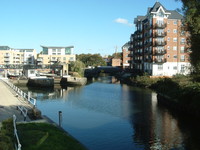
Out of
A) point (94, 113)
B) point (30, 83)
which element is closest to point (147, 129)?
point (94, 113)

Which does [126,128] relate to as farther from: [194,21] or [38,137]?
[194,21]

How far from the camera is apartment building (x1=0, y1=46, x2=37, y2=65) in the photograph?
503 feet

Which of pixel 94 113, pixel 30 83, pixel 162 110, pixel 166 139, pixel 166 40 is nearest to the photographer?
pixel 166 139

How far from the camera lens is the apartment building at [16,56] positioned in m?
153

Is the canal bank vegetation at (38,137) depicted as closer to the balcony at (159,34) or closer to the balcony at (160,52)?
the balcony at (160,52)

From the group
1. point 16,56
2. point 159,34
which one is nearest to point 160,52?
point 159,34

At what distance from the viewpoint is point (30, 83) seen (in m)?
72.1

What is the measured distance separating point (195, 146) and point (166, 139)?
2.42 metres

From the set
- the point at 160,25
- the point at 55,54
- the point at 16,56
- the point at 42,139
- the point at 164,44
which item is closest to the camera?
the point at 42,139

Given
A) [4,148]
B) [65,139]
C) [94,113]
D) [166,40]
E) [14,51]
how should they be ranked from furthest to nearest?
[14,51], [166,40], [94,113], [65,139], [4,148]

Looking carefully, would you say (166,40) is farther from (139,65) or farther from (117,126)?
(117,126)

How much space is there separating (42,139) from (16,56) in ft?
497

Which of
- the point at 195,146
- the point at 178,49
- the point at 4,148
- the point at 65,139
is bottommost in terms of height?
the point at 195,146

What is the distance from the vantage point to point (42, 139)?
48.0 ft
